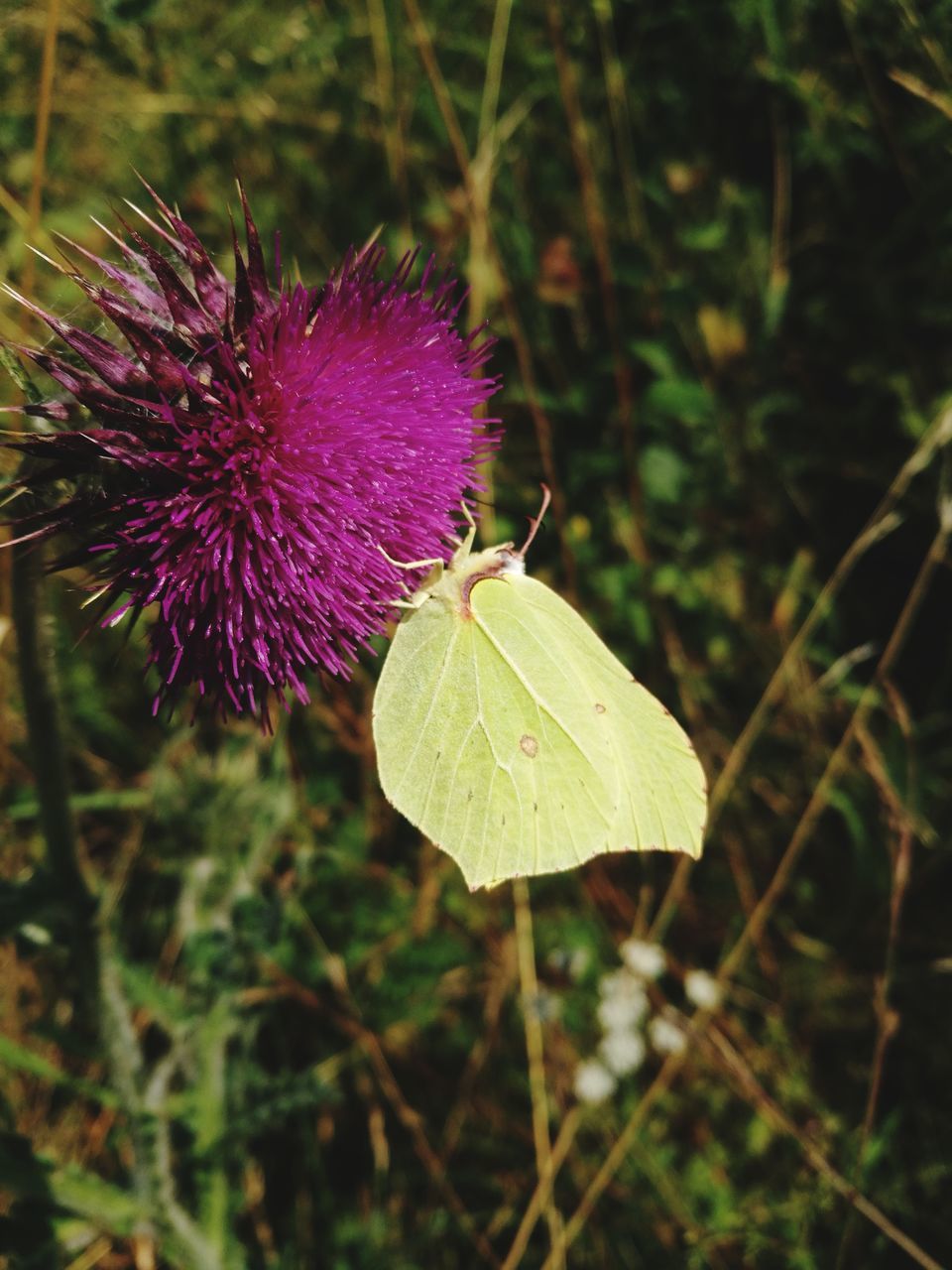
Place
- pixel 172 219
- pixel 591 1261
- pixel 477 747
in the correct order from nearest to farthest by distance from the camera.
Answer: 1. pixel 172 219
2. pixel 477 747
3. pixel 591 1261

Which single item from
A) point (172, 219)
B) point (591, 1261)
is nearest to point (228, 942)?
point (591, 1261)

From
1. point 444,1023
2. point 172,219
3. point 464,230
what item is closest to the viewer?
point 172,219

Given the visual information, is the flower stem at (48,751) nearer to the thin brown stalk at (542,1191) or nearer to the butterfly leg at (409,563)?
the butterfly leg at (409,563)

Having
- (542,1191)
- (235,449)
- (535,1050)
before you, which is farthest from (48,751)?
(542,1191)

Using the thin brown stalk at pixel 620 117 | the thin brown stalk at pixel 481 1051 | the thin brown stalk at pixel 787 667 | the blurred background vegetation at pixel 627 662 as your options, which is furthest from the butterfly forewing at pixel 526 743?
the thin brown stalk at pixel 620 117

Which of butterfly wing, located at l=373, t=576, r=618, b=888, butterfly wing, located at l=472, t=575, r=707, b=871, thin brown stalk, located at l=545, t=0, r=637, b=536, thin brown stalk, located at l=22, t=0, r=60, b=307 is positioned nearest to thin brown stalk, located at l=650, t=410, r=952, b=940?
thin brown stalk, located at l=545, t=0, r=637, b=536

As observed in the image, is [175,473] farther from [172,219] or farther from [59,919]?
[59,919]

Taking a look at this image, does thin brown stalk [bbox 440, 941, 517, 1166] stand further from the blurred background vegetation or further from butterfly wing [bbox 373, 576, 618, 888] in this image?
butterfly wing [bbox 373, 576, 618, 888]
